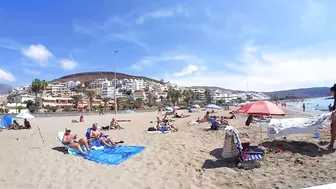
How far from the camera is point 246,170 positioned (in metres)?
5.82

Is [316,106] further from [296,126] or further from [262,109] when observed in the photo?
[262,109]

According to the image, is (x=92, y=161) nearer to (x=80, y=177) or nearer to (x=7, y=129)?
(x=80, y=177)

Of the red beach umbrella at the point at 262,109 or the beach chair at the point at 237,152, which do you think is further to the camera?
the red beach umbrella at the point at 262,109

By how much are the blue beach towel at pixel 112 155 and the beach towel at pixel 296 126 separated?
3.96m

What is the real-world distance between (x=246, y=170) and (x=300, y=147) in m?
2.24

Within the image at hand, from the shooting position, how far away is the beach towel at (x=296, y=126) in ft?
23.2

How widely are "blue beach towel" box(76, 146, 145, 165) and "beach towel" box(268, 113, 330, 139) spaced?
156 inches

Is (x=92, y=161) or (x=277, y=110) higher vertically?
(x=277, y=110)

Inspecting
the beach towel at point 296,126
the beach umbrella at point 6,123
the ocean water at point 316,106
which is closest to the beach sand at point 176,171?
the beach towel at point 296,126

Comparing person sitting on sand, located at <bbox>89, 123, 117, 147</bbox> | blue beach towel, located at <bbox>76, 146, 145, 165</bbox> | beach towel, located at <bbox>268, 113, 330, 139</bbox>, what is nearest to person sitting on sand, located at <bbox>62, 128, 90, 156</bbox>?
blue beach towel, located at <bbox>76, 146, 145, 165</bbox>

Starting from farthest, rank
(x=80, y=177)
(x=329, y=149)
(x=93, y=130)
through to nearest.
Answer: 1. (x=93, y=130)
2. (x=329, y=149)
3. (x=80, y=177)

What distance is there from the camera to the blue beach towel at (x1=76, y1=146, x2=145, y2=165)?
7.25m

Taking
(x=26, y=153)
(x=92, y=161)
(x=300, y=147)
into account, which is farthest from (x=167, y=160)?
(x=26, y=153)

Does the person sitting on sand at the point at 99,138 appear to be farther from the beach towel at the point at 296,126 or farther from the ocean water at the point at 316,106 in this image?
the ocean water at the point at 316,106
